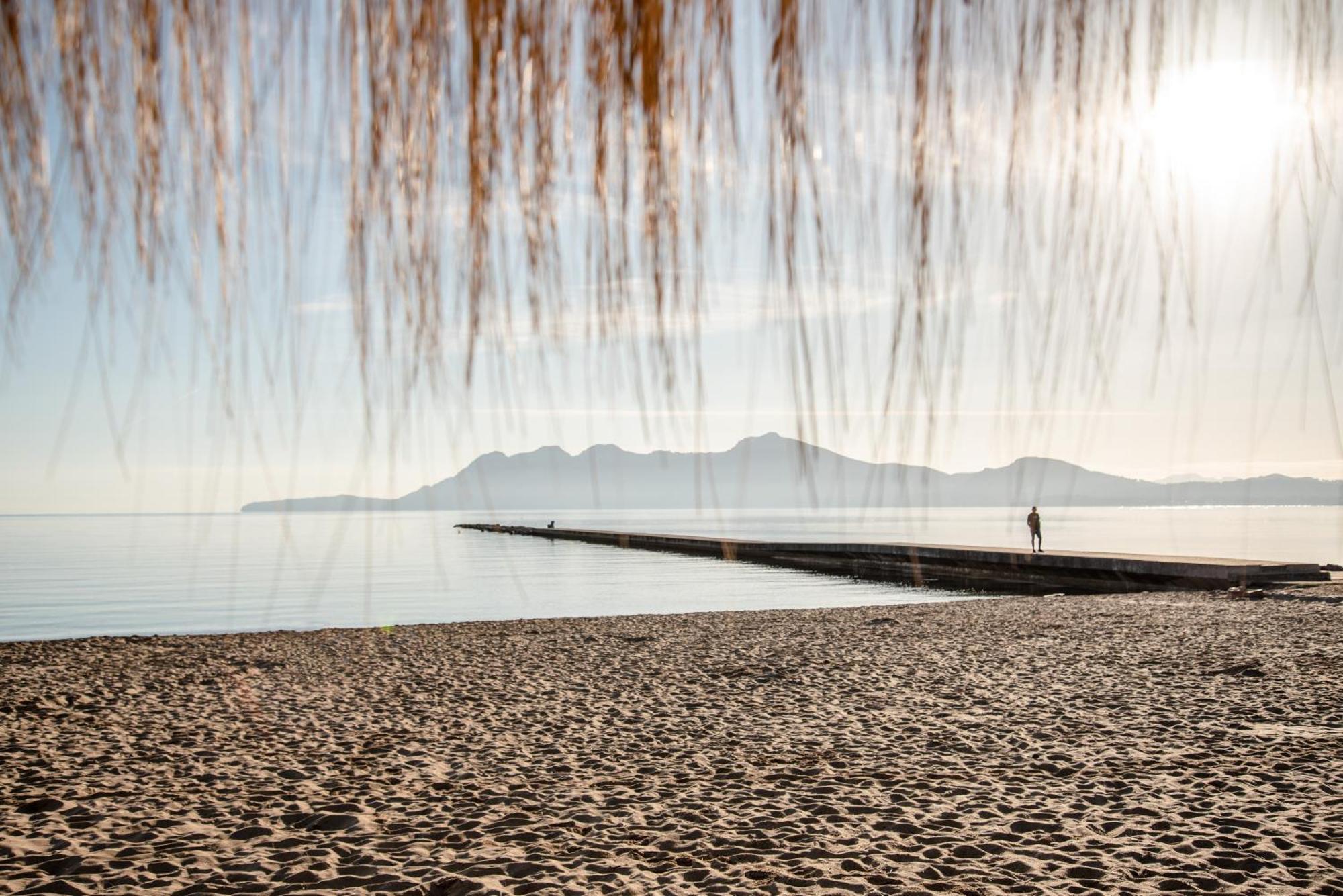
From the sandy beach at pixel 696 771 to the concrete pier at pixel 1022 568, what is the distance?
1.73 meters

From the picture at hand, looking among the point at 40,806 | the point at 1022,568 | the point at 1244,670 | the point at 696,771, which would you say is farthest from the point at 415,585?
the point at 696,771

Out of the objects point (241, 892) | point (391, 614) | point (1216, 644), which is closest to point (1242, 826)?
point (241, 892)

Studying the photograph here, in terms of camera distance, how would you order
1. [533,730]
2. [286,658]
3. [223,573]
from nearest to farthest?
[533,730]
[286,658]
[223,573]

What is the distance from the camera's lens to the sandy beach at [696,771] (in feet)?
14.3

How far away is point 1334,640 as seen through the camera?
10.8 meters

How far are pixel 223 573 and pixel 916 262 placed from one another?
4655 cm

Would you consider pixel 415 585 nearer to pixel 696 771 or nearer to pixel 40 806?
pixel 40 806

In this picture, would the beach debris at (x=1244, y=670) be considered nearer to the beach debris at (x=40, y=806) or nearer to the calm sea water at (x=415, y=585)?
the calm sea water at (x=415, y=585)

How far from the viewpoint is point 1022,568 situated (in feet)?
86.3

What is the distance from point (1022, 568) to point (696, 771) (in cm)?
2239

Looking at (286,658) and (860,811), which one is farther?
(286,658)

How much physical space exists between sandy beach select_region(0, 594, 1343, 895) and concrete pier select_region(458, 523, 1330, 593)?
5.67 ft

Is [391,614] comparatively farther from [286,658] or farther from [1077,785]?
[1077,785]

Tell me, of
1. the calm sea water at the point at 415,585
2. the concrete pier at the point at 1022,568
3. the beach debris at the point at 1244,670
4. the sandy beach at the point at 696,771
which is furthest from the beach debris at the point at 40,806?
the beach debris at the point at 1244,670
